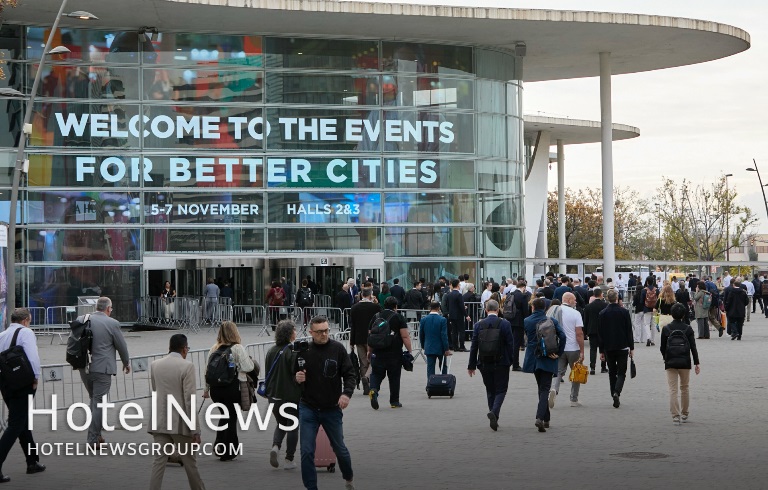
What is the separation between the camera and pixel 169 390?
10.6 metres

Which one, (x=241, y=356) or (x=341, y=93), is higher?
(x=341, y=93)

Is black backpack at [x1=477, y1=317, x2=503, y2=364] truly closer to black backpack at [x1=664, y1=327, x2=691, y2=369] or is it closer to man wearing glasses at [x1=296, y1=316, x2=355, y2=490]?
black backpack at [x1=664, y1=327, x2=691, y2=369]

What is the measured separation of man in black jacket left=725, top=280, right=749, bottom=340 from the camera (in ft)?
108

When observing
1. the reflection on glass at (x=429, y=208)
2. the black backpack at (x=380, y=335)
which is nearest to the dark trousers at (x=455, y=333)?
the black backpack at (x=380, y=335)

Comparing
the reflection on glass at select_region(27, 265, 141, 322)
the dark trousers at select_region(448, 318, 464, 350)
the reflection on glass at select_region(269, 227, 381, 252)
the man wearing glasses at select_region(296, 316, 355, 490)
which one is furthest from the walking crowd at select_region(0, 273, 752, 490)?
the reflection on glass at select_region(27, 265, 141, 322)

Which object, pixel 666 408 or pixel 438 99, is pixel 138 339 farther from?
pixel 666 408

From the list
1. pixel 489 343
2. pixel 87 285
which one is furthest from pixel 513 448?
pixel 87 285

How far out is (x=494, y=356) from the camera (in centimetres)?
1538

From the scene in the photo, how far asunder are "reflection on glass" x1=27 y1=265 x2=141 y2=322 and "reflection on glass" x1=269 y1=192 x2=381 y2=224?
5.04m

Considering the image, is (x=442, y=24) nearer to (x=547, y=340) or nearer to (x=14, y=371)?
(x=547, y=340)

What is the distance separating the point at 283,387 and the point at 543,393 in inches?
175

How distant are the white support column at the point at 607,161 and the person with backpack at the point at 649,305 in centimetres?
1510

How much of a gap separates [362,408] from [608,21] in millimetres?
26625

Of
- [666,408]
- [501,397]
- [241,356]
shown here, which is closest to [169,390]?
[241,356]
